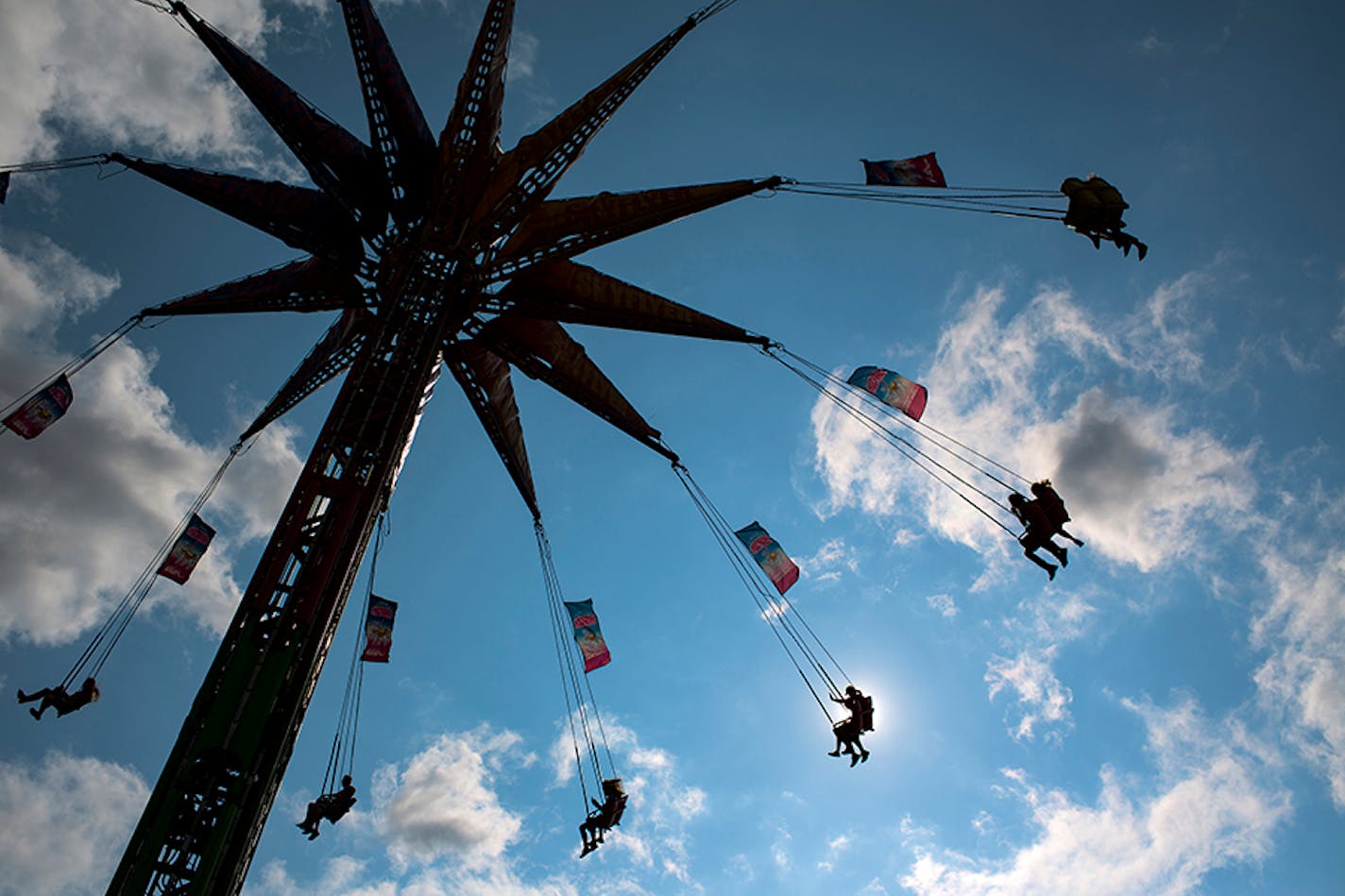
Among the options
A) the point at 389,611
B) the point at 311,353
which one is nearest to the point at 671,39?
the point at 311,353

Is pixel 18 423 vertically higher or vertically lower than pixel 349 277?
lower

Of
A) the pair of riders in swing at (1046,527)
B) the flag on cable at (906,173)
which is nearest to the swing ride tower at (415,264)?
the flag on cable at (906,173)

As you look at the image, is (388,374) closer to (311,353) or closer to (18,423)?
(311,353)

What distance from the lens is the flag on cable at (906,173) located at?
1552 centimetres

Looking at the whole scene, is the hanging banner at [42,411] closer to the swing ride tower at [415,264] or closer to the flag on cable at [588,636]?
the swing ride tower at [415,264]

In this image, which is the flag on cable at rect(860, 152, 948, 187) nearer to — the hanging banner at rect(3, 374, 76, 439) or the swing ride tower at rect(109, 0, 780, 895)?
the swing ride tower at rect(109, 0, 780, 895)

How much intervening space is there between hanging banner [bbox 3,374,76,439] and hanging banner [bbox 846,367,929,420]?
16167 mm

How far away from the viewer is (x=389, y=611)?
50.9 ft

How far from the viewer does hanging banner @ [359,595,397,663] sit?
1492 centimetres

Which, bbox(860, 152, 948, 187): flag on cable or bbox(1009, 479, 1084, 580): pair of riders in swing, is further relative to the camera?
bbox(860, 152, 948, 187): flag on cable

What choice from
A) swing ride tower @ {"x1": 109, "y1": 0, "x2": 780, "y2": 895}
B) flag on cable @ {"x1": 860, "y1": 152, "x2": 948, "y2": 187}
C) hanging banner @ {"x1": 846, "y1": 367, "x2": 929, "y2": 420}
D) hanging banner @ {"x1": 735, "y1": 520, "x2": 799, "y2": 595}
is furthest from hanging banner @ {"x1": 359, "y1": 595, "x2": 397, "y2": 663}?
flag on cable @ {"x1": 860, "y1": 152, "x2": 948, "y2": 187}

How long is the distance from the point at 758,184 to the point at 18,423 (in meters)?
15.6

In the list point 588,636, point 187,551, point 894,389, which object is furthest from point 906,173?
point 187,551

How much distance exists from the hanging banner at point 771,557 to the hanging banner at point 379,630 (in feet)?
24.2
